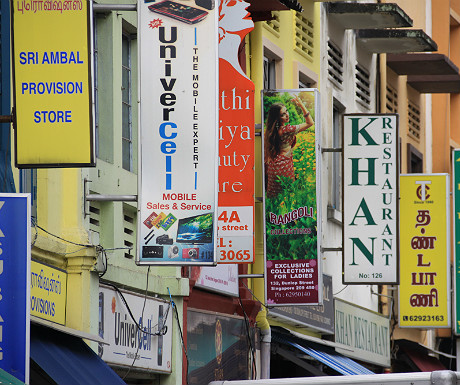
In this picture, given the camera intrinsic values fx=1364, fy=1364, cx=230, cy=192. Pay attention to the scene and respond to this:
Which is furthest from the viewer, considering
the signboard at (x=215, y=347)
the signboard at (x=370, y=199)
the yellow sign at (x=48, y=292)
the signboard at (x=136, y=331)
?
the signboard at (x=370, y=199)

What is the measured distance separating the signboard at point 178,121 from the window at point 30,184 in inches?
53.5

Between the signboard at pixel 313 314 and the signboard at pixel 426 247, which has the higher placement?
the signboard at pixel 426 247

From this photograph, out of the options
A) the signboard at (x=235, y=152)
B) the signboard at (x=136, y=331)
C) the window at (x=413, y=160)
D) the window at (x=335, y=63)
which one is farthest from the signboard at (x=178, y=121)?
the window at (x=413, y=160)

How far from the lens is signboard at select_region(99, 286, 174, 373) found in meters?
14.5

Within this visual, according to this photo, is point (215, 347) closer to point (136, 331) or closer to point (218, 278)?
point (218, 278)

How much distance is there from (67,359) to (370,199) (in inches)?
358

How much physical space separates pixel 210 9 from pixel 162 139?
1252 millimetres

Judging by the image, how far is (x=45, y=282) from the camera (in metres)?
13.1

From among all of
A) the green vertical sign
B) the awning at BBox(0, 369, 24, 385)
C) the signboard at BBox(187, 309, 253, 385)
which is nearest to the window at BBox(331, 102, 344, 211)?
the green vertical sign

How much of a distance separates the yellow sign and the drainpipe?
6.19m

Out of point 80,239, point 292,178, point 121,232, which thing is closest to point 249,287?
point 292,178

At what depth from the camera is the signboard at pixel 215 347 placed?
17.0m

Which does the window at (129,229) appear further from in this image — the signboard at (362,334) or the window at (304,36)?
the signboard at (362,334)

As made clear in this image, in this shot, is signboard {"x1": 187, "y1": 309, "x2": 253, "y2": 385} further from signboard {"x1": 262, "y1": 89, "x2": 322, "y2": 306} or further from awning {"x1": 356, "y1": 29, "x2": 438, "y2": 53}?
awning {"x1": 356, "y1": 29, "x2": 438, "y2": 53}
